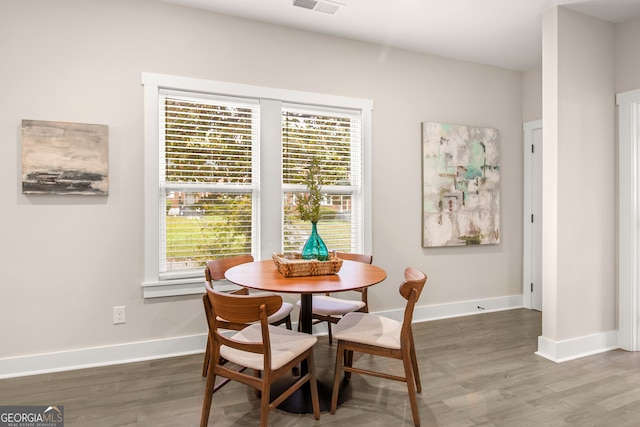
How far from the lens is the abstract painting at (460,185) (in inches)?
156

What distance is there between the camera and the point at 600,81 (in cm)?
323

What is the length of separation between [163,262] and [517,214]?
399 centimetres

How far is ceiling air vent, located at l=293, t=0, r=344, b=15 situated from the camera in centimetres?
295

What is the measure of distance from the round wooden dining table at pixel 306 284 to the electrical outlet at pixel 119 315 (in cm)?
108

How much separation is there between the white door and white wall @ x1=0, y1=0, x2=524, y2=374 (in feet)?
6.46

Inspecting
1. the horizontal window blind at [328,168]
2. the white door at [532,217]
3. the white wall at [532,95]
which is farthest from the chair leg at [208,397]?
the white wall at [532,95]

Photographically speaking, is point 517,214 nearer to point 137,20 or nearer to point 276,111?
point 276,111

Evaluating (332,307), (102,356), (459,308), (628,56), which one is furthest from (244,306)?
(628,56)

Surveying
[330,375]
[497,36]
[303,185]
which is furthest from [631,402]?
[497,36]

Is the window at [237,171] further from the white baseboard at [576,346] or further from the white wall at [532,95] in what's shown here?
the white wall at [532,95]

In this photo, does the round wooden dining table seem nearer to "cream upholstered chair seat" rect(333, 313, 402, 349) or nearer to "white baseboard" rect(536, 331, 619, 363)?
"cream upholstered chair seat" rect(333, 313, 402, 349)

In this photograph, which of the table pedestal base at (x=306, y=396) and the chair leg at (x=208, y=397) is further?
the table pedestal base at (x=306, y=396)

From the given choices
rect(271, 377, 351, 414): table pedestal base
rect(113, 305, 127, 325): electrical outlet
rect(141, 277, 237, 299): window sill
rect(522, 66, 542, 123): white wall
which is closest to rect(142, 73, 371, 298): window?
rect(141, 277, 237, 299): window sill

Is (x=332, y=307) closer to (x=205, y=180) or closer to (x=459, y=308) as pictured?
(x=205, y=180)
